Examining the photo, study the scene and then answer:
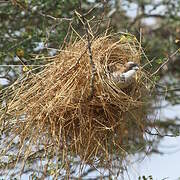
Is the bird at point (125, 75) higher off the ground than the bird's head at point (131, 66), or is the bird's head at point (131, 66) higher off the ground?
the bird's head at point (131, 66)

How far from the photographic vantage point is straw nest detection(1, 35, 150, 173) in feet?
7.43

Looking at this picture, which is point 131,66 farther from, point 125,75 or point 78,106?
point 78,106

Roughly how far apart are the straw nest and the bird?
0.07 ft

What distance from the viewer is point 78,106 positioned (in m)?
2.24

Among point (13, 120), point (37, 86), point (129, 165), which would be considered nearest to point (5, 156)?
point (13, 120)

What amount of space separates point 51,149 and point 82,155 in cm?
12

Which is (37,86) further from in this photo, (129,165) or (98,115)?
(129,165)

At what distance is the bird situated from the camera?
229 centimetres

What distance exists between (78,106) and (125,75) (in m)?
0.22

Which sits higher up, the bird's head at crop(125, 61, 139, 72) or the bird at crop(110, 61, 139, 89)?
the bird's head at crop(125, 61, 139, 72)

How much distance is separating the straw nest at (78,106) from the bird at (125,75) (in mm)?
23

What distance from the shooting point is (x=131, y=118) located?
7.94 ft

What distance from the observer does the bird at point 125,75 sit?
2.29 m

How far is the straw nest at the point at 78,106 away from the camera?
2264 millimetres
